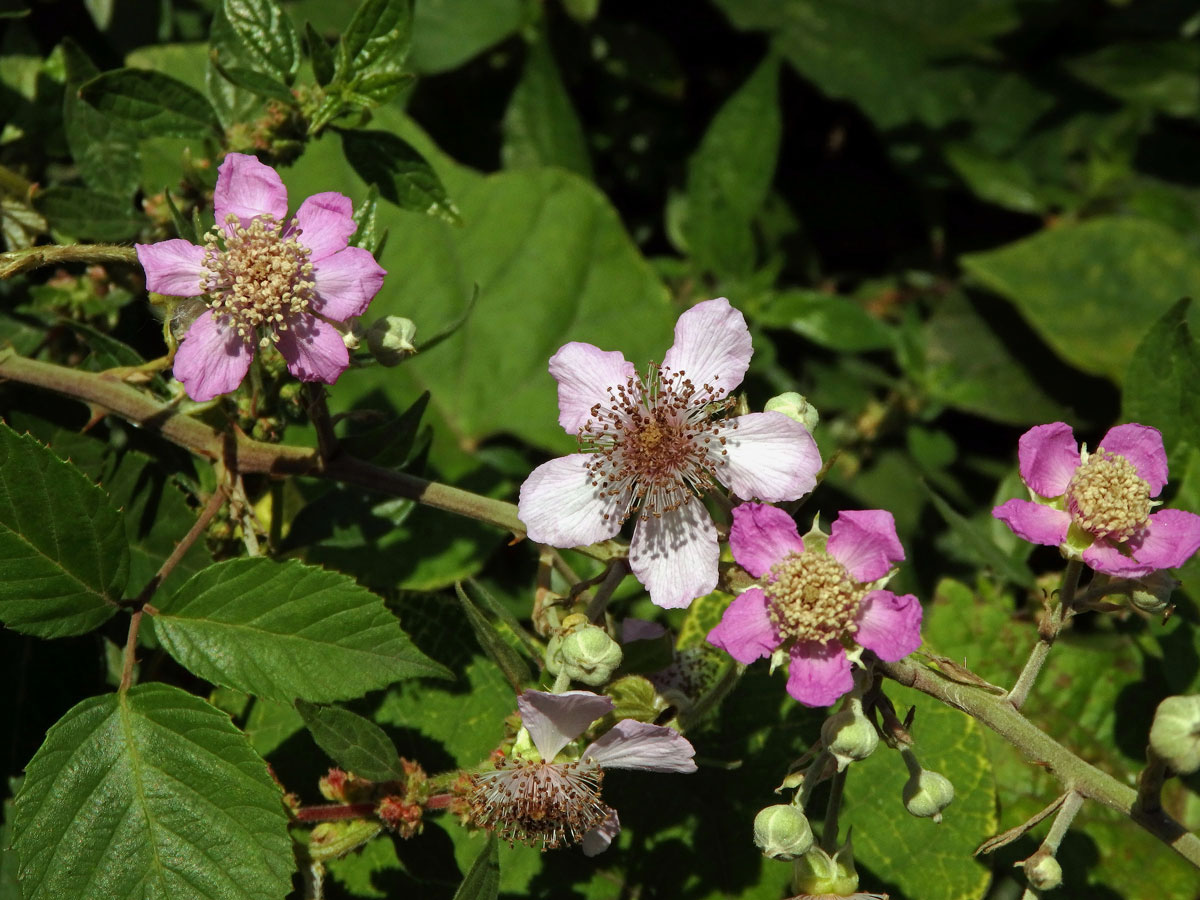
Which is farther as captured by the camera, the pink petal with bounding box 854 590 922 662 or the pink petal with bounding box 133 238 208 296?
the pink petal with bounding box 133 238 208 296

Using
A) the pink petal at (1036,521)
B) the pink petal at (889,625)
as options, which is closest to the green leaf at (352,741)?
the pink petal at (889,625)

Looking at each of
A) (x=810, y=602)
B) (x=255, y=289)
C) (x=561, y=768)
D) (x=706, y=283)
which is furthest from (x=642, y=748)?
(x=706, y=283)

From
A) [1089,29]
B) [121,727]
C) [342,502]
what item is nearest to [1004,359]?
[1089,29]

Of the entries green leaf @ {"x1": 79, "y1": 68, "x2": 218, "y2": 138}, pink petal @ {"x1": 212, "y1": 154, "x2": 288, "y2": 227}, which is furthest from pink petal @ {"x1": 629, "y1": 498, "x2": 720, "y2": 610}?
green leaf @ {"x1": 79, "y1": 68, "x2": 218, "y2": 138}

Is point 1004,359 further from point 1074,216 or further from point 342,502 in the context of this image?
point 342,502

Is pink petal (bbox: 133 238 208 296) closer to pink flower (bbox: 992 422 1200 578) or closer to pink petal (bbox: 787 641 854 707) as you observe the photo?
pink petal (bbox: 787 641 854 707)
